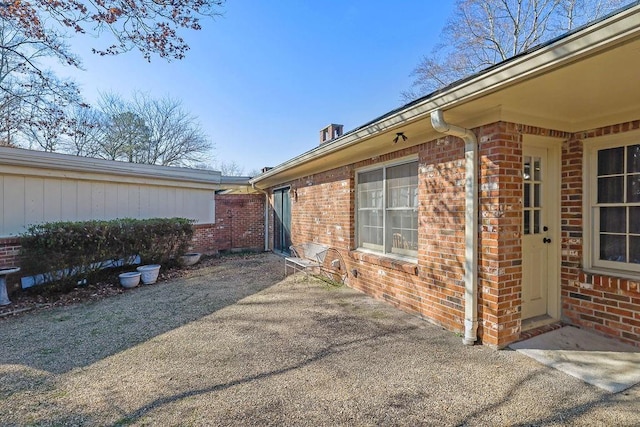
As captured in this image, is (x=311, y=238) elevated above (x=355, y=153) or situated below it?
below

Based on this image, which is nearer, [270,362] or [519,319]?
[270,362]

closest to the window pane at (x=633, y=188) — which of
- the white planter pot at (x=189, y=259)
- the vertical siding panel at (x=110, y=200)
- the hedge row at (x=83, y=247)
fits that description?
the hedge row at (x=83, y=247)

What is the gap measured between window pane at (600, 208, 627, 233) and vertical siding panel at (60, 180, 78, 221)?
31.1 feet

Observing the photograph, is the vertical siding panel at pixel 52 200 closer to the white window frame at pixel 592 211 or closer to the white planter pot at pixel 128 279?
the white planter pot at pixel 128 279

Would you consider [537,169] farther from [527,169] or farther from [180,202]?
[180,202]

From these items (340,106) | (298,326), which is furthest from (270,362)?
(340,106)

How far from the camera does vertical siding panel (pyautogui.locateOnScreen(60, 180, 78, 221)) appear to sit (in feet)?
22.5

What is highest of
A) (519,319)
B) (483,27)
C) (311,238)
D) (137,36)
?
(483,27)

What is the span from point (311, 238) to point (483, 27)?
551 inches

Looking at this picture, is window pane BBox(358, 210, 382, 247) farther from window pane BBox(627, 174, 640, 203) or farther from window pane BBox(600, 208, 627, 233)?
window pane BBox(627, 174, 640, 203)

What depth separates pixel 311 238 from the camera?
8.01 m

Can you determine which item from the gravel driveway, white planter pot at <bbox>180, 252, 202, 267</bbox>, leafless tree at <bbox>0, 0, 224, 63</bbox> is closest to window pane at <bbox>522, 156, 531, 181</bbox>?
the gravel driveway

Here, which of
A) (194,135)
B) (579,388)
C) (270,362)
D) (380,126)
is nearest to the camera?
(579,388)

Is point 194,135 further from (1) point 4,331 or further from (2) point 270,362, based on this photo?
(2) point 270,362
